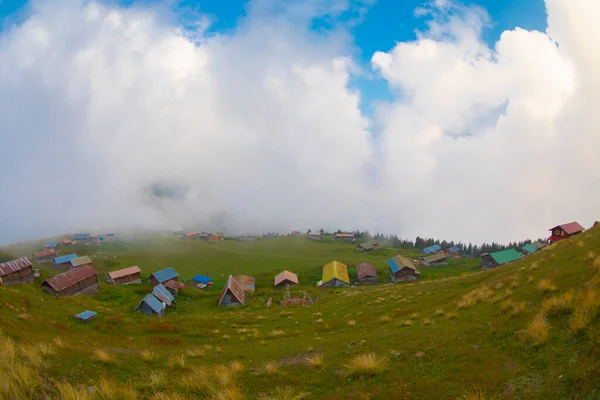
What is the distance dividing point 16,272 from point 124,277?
82.9 feet

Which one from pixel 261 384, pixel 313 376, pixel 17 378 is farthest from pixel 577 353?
pixel 17 378

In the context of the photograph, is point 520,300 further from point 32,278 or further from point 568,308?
point 32,278

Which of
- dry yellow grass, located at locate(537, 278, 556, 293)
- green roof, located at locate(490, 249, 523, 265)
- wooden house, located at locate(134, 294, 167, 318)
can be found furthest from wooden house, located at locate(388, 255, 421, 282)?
dry yellow grass, located at locate(537, 278, 556, 293)

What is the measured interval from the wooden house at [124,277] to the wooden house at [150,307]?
38.5 m

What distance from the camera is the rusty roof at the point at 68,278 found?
5434 centimetres

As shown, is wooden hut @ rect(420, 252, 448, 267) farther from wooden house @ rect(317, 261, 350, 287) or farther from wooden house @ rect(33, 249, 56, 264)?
wooden house @ rect(33, 249, 56, 264)

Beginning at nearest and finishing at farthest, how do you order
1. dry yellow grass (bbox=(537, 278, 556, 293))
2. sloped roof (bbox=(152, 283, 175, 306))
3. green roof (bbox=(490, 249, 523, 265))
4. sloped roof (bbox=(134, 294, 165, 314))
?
dry yellow grass (bbox=(537, 278, 556, 293)) → sloped roof (bbox=(134, 294, 165, 314)) → sloped roof (bbox=(152, 283, 175, 306)) → green roof (bbox=(490, 249, 523, 265))

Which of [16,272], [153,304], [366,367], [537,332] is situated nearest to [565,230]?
[537,332]

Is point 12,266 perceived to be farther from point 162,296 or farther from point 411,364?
point 411,364

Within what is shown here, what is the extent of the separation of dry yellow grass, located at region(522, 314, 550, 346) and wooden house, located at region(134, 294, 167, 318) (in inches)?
A: 1853

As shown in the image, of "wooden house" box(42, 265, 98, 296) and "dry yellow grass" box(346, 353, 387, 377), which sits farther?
"wooden house" box(42, 265, 98, 296)

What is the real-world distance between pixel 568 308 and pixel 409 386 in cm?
543

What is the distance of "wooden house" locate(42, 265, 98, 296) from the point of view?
54.2 metres

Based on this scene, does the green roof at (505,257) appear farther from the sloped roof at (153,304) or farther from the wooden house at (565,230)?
the sloped roof at (153,304)
